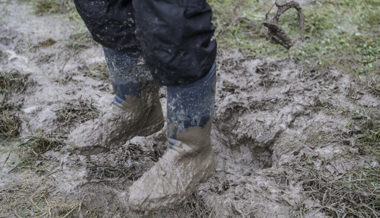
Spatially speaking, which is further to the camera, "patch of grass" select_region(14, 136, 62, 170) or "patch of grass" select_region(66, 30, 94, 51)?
"patch of grass" select_region(66, 30, 94, 51)

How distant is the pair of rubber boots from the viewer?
1.42 meters

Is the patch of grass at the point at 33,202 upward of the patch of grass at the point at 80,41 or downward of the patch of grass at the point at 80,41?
downward

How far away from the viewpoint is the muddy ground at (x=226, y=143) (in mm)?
1492

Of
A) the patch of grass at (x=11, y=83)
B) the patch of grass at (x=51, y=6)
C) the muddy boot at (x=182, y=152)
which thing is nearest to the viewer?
the muddy boot at (x=182, y=152)

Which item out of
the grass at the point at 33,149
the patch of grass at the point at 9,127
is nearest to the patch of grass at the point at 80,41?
the patch of grass at the point at 9,127

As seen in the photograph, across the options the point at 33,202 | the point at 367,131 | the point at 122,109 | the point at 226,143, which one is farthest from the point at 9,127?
the point at 367,131

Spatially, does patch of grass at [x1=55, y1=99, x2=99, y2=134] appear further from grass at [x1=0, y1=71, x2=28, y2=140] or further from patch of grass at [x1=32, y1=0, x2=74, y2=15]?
patch of grass at [x1=32, y1=0, x2=74, y2=15]

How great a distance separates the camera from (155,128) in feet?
6.15

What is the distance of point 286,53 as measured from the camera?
2502mm

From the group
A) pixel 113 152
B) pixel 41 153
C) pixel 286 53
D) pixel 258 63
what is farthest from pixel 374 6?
pixel 41 153

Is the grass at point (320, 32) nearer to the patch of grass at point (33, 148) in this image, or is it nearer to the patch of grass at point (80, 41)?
the patch of grass at point (80, 41)

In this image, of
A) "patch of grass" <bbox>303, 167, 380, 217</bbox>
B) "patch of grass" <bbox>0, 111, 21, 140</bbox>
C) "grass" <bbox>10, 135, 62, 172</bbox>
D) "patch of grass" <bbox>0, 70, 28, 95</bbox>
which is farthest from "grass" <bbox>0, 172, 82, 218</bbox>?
"patch of grass" <bbox>303, 167, 380, 217</bbox>

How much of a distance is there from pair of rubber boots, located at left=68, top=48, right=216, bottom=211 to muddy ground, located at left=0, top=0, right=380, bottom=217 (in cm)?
9

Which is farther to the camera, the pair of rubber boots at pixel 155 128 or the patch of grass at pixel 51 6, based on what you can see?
the patch of grass at pixel 51 6
